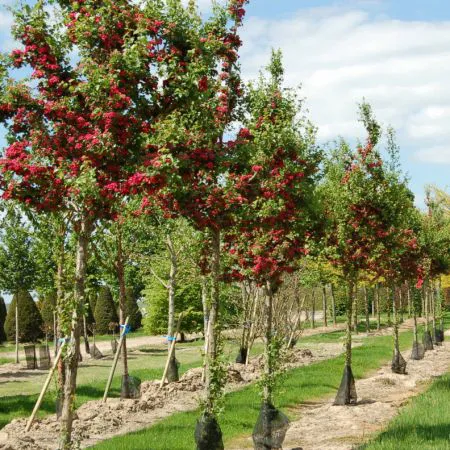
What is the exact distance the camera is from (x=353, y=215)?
678 inches

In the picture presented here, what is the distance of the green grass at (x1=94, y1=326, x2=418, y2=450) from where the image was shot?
41.1 feet

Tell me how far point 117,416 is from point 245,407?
3.17 m

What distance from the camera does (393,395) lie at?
18.5m

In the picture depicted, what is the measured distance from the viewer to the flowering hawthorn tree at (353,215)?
1698 cm

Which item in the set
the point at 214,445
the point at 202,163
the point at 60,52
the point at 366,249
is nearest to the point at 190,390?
the point at 366,249

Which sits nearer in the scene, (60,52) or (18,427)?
(60,52)

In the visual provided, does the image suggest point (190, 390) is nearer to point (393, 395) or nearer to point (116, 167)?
point (393, 395)

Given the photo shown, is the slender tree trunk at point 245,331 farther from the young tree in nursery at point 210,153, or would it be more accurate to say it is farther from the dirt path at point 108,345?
the young tree in nursery at point 210,153

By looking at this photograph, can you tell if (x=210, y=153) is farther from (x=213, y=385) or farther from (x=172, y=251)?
(x=172, y=251)

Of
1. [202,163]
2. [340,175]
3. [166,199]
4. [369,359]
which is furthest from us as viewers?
[369,359]

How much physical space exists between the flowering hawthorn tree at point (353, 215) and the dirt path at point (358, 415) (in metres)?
0.89

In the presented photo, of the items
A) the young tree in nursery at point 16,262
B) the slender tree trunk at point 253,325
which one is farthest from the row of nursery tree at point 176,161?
the young tree in nursery at point 16,262

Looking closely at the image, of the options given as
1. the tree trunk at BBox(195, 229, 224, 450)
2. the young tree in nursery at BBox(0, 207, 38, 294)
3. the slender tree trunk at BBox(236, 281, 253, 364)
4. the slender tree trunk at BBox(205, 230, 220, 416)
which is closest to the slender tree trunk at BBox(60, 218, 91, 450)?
the tree trunk at BBox(195, 229, 224, 450)

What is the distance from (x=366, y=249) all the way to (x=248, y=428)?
570 centimetres
